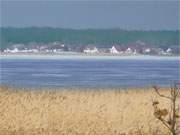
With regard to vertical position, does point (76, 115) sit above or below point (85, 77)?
above

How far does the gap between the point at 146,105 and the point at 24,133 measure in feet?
16.7

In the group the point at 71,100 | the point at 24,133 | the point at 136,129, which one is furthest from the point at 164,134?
the point at 71,100

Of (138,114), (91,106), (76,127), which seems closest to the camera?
(76,127)

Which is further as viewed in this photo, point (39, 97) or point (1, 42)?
point (1, 42)

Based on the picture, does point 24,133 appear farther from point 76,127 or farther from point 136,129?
point 136,129

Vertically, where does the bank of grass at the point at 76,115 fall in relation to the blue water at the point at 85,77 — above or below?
above

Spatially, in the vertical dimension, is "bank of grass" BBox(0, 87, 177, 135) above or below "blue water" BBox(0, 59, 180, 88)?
above

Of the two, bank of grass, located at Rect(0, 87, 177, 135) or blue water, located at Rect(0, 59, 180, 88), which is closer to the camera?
bank of grass, located at Rect(0, 87, 177, 135)

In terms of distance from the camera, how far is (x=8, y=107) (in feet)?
60.0

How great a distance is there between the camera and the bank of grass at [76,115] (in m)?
15.5

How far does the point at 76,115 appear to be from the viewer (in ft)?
57.5

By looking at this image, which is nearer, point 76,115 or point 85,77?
point 76,115

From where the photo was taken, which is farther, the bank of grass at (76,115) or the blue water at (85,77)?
the blue water at (85,77)

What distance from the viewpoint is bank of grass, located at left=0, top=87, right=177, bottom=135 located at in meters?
15.5
